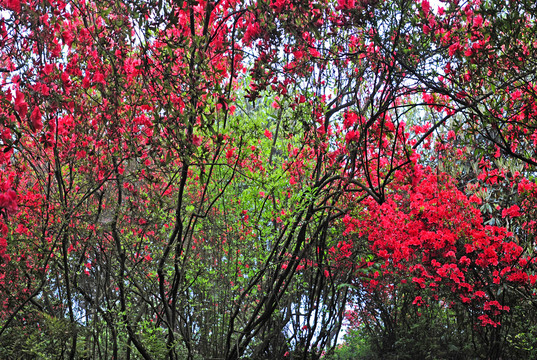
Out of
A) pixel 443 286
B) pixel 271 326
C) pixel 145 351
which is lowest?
pixel 145 351

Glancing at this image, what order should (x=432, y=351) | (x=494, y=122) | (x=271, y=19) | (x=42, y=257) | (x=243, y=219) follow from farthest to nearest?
1. (x=432, y=351)
2. (x=243, y=219)
3. (x=42, y=257)
4. (x=494, y=122)
5. (x=271, y=19)

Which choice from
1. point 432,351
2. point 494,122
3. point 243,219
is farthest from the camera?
point 432,351

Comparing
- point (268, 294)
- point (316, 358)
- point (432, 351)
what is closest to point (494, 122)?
point (268, 294)

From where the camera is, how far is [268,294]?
4.43 metres

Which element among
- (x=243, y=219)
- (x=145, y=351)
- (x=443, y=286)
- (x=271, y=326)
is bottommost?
(x=145, y=351)

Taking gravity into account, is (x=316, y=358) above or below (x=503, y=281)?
below

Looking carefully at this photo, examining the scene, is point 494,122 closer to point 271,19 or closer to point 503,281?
point 271,19

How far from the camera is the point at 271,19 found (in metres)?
2.82

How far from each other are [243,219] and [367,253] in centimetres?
150

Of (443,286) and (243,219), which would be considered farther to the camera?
(443,286)

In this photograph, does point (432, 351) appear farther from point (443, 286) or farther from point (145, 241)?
point (145, 241)

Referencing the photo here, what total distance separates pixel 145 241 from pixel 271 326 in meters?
1.88

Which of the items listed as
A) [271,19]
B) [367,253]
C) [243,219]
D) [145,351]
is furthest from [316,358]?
[271,19]

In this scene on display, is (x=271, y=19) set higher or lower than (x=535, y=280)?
higher
